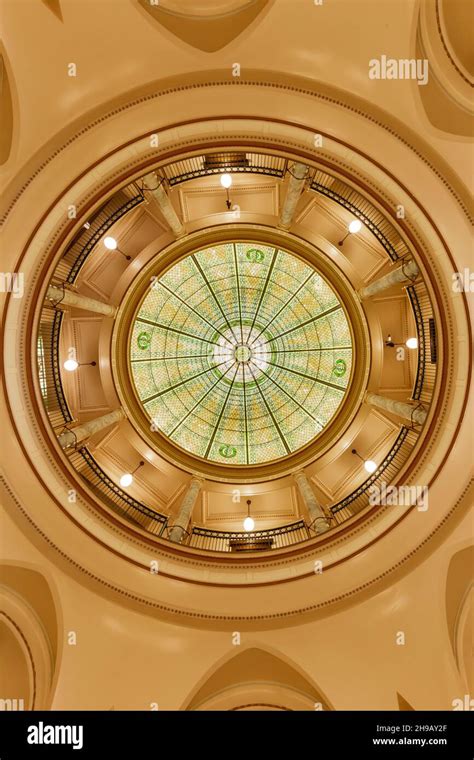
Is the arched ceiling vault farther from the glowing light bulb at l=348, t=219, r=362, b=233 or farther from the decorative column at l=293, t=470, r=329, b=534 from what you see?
the decorative column at l=293, t=470, r=329, b=534

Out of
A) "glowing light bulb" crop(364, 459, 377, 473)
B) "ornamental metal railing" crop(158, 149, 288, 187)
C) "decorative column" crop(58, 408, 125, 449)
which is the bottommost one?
"glowing light bulb" crop(364, 459, 377, 473)

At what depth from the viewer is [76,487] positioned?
8469 millimetres

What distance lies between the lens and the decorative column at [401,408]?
892 cm

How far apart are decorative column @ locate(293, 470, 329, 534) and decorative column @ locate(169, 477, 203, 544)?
8.60 feet

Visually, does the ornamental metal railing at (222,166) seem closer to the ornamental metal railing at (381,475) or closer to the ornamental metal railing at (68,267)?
the ornamental metal railing at (68,267)

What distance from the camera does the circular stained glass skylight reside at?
11984mm

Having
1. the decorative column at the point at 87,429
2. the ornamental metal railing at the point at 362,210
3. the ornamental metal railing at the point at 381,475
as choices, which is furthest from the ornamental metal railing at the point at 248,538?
the ornamental metal railing at the point at 362,210

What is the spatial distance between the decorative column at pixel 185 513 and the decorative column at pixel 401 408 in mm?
4896

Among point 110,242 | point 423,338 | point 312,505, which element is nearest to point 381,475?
point 312,505

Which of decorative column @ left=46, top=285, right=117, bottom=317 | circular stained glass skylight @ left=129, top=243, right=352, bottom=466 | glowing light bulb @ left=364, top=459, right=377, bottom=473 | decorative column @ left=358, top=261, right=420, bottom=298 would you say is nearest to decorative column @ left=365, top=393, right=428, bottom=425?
circular stained glass skylight @ left=129, top=243, right=352, bottom=466

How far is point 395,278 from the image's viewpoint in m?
9.49

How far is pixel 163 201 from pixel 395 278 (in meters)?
5.15

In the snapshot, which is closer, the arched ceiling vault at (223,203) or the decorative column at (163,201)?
the arched ceiling vault at (223,203)
